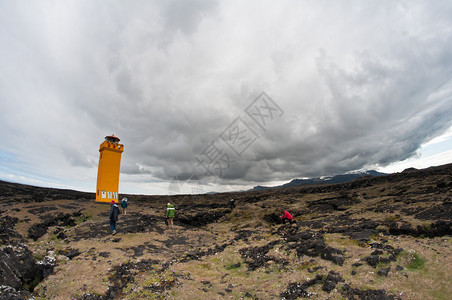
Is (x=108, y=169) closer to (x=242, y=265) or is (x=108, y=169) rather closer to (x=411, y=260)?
(x=242, y=265)

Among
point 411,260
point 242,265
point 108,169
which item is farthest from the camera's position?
point 108,169

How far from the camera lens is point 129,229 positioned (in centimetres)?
1967

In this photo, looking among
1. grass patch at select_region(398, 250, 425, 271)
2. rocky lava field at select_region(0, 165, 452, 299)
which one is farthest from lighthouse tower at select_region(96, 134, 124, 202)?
grass patch at select_region(398, 250, 425, 271)

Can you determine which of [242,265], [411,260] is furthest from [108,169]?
[411,260]

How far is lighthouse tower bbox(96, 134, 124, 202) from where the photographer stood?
38.3 meters

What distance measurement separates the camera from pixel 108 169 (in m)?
38.8

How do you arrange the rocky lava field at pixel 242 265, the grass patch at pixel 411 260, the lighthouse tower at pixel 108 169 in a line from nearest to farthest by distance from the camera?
the rocky lava field at pixel 242 265 < the grass patch at pixel 411 260 < the lighthouse tower at pixel 108 169

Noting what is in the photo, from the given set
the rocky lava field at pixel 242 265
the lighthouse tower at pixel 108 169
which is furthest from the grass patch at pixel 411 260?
the lighthouse tower at pixel 108 169

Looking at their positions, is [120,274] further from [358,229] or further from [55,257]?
[358,229]

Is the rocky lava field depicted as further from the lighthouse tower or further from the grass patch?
the lighthouse tower

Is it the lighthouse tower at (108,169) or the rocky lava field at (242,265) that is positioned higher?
the lighthouse tower at (108,169)

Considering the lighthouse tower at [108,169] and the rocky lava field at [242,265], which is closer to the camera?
the rocky lava field at [242,265]

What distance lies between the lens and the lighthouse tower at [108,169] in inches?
1507

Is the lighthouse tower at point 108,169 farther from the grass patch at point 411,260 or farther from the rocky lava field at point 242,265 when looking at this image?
the grass patch at point 411,260
